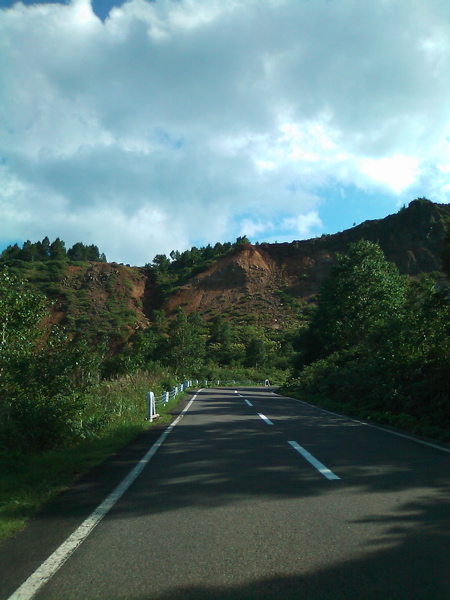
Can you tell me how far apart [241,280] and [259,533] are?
92.5m

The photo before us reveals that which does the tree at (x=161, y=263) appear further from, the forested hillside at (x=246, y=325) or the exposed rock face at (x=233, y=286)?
the exposed rock face at (x=233, y=286)

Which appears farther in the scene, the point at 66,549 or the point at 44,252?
the point at 44,252

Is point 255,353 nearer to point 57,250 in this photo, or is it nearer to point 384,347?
point 384,347

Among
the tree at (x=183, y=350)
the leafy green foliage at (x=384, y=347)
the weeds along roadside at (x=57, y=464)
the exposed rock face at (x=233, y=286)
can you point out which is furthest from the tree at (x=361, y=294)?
the exposed rock face at (x=233, y=286)

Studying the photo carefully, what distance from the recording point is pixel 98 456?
8.60 m

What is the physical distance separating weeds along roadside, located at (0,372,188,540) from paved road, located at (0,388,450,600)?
1.04 ft

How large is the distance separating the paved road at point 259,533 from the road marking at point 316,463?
0.12ft

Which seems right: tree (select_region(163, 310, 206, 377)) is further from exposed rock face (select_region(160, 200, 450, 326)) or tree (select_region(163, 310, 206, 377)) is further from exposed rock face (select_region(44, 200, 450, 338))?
exposed rock face (select_region(160, 200, 450, 326))

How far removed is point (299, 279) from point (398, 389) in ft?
267

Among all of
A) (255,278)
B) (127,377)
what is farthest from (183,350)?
(255,278)

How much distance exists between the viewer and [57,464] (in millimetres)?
7594

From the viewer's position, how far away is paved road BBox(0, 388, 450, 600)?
11.0ft

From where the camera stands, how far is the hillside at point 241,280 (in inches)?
3324

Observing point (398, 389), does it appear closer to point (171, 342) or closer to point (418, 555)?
point (418, 555)
